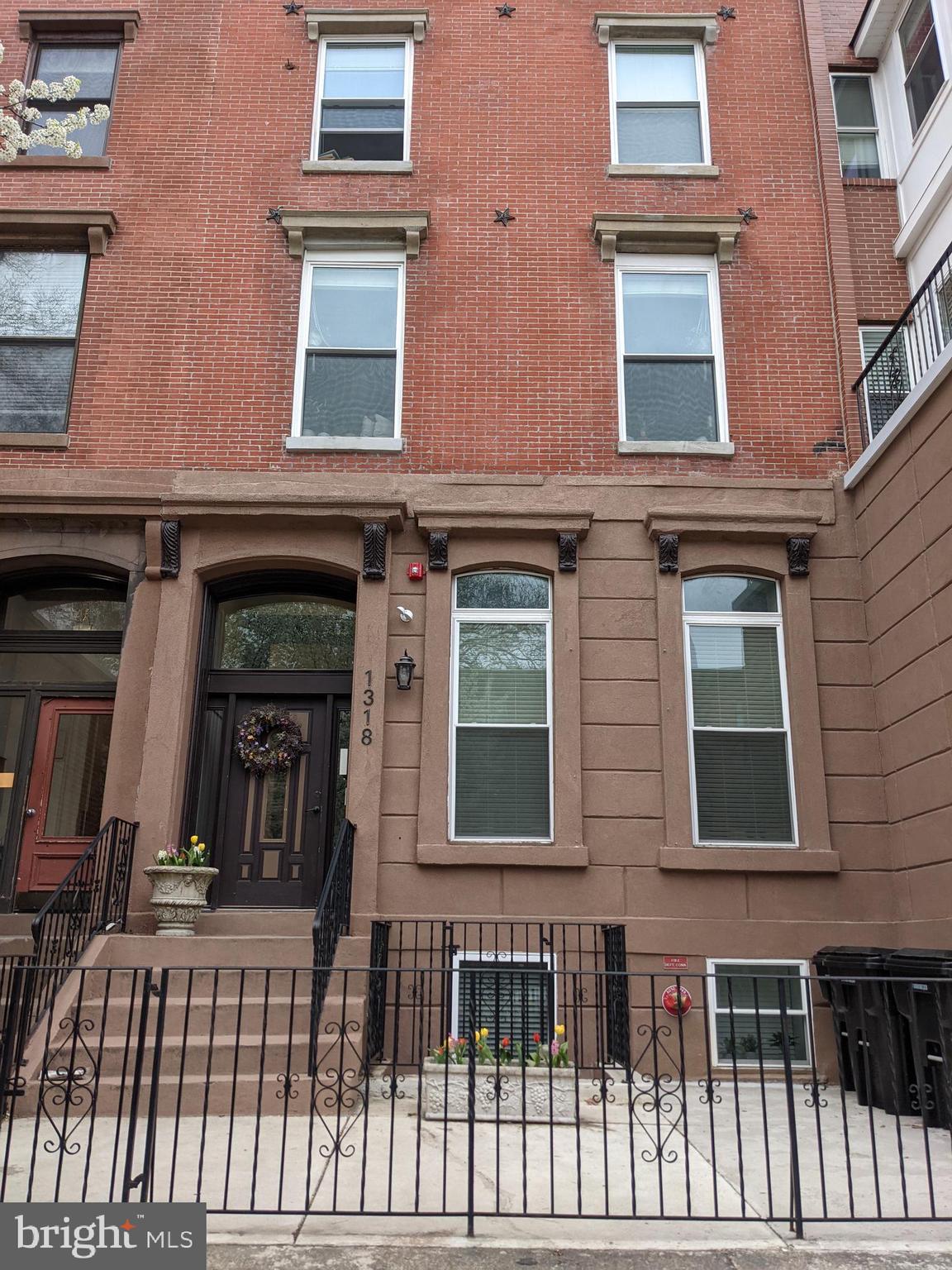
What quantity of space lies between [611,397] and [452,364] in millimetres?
1760

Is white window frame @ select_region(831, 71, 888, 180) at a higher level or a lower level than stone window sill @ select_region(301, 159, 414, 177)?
higher

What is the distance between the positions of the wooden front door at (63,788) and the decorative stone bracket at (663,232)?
7.43 metres

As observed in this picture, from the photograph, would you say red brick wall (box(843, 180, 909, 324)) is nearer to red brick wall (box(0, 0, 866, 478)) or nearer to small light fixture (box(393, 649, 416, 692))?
red brick wall (box(0, 0, 866, 478))

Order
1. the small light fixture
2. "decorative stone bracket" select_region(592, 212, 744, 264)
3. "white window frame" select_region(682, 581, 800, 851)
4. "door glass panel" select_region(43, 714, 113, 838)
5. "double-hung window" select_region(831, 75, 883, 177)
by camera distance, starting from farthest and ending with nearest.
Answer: "double-hung window" select_region(831, 75, 883, 177), "decorative stone bracket" select_region(592, 212, 744, 264), "door glass panel" select_region(43, 714, 113, 838), the small light fixture, "white window frame" select_region(682, 581, 800, 851)

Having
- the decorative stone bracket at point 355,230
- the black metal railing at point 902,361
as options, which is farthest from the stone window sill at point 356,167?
the black metal railing at point 902,361

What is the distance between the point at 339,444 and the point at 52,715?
13.5ft

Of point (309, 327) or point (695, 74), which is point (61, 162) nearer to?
point (309, 327)

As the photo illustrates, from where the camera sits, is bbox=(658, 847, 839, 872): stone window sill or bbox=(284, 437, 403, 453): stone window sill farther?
bbox=(284, 437, 403, 453): stone window sill

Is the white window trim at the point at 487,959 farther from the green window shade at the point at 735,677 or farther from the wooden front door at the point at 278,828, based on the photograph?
the green window shade at the point at 735,677

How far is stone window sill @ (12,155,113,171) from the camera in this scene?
38.3ft

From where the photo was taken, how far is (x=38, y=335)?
1119 cm

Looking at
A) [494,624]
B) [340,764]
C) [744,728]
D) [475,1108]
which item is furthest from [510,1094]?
[494,624]

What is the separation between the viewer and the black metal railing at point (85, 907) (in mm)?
7984

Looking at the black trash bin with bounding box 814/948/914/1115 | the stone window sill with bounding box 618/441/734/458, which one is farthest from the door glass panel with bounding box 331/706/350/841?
the black trash bin with bounding box 814/948/914/1115
